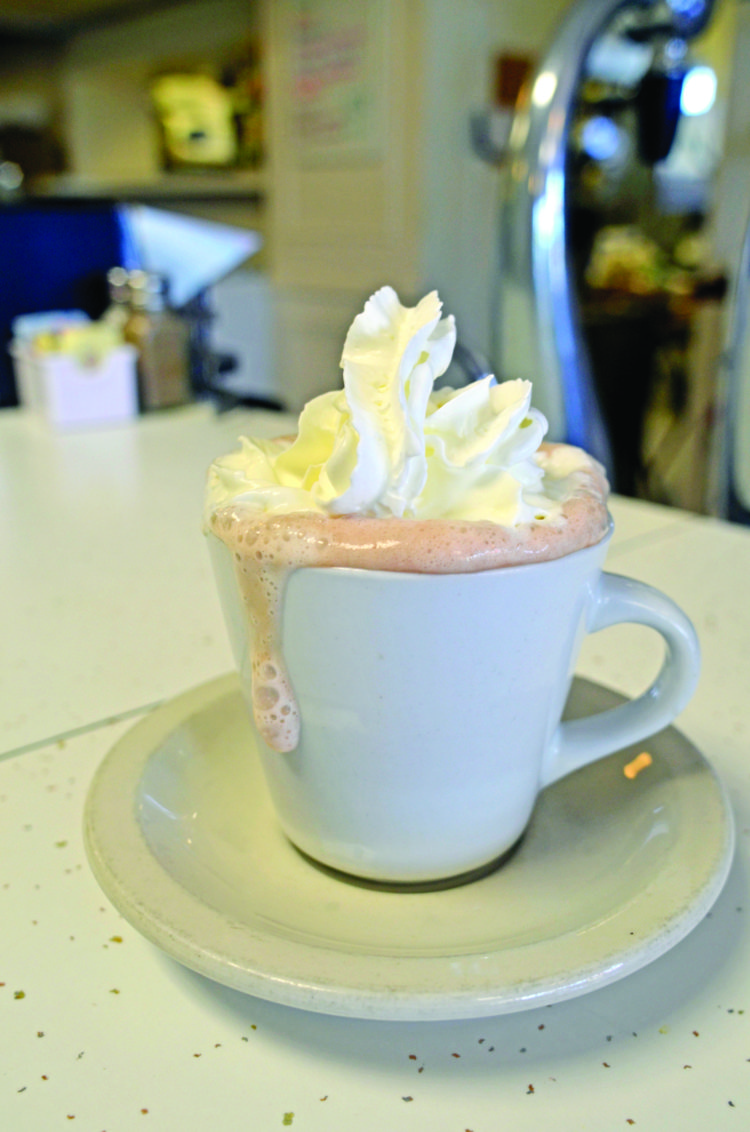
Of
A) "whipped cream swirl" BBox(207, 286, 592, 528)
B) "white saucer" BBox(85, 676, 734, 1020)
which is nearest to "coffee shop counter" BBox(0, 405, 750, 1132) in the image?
"white saucer" BBox(85, 676, 734, 1020)

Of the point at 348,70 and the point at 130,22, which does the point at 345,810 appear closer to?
the point at 348,70

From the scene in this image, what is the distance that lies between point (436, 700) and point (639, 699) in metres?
0.11

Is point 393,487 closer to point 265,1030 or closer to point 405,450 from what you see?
point 405,450

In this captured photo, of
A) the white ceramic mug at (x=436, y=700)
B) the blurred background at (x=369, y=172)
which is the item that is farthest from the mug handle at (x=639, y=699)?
the blurred background at (x=369, y=172)

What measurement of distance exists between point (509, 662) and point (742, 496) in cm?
98

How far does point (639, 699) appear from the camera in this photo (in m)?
0.35

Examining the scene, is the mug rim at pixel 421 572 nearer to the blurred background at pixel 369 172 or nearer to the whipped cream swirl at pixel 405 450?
the whipped cream swirl at pixel 405 450

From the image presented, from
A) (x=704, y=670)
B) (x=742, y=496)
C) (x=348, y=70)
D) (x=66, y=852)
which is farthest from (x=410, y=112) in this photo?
(x=66, y=852)

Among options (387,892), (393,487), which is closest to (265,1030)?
(387,892)

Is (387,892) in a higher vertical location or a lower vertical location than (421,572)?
lower

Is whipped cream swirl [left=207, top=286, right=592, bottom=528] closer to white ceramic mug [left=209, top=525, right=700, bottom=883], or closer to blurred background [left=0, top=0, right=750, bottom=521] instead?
white ceramic mug [left=209, top=525, right=700, bottom=883]

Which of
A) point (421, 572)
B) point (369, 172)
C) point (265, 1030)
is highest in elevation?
point (369, 172)

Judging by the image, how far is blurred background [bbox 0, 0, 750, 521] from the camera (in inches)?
98.4

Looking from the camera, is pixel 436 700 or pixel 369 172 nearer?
pixel 436 700
